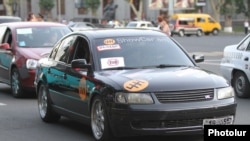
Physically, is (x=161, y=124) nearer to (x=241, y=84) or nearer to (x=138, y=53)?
(x=138, y=53)

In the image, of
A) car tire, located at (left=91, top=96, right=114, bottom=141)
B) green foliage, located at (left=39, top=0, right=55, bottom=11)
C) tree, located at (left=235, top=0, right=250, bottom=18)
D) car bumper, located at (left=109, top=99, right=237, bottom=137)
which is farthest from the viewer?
green foliage, located at (left=39, top=0, right=55, bottom=11)

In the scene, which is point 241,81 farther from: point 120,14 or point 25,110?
point 120,14

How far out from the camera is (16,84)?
44.3ft

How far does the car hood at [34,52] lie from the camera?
13130 mm

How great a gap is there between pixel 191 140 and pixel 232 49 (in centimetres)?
541

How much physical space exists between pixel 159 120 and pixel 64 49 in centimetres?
281

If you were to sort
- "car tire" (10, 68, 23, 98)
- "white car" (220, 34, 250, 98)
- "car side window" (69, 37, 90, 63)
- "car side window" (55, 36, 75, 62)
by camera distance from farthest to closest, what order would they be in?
1. "car tire" (10, 68, 23, 98)
2. "white car" (220, 34, 250, 98)
3. "car side window" (55, 36, 75, 62)
4. "car side window" (69, 37, 90, 63)

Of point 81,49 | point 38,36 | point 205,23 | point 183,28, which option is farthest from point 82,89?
point 205,23

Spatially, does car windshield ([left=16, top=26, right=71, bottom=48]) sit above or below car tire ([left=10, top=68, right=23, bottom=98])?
above

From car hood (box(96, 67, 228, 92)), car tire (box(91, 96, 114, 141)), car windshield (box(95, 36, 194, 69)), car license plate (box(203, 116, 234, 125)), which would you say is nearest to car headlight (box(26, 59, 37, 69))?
car windshield (box(95, 36, 194, 69))

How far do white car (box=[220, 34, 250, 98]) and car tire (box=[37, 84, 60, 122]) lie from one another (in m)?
4.30

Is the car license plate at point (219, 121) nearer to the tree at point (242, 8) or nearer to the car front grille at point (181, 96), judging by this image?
the car front grille at point (181, 96)

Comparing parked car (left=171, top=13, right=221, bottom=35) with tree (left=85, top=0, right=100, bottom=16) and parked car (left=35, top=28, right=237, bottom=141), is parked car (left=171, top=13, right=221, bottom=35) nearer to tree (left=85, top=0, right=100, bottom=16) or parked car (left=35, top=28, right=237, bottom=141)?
tree (left=85, top=0, right=100, bottom=16)

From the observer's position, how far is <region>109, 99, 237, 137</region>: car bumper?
7.28 metres
